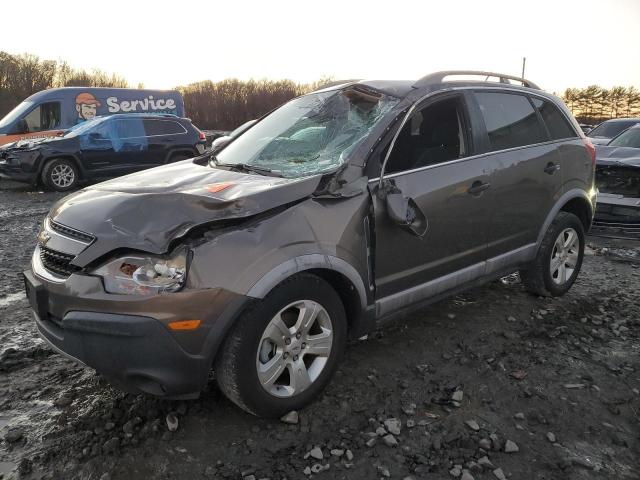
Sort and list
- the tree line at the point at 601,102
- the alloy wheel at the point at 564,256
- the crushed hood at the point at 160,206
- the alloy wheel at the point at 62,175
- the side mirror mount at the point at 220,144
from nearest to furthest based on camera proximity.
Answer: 1. the crushed hood at the point at 160,206
2. the side mirror mount at the point at 220,144
3. the alloy wheel at the point at 564,256
4. the alloy wheel at the point at 62,175
5. the tree line at the point at 601,102

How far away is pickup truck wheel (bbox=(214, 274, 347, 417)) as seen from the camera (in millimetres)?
2430

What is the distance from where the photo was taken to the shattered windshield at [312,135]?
10.0 ft

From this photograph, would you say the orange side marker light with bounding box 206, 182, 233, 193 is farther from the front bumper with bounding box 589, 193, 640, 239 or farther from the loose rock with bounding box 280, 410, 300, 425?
the front bumper with bounding box 589, 193, 640, 239

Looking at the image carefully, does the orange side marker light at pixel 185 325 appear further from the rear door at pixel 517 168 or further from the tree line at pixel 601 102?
the tree line at pixel 601 102

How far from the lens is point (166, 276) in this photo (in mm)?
2314

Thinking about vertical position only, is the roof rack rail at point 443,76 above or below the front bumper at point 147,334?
above

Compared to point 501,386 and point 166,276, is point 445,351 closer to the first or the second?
point 501,386

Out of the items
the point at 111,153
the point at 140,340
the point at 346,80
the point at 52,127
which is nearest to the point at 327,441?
the point at 140,340

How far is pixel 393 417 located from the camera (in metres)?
2.77

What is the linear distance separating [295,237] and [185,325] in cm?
67

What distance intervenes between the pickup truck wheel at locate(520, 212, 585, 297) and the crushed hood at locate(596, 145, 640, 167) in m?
2.92

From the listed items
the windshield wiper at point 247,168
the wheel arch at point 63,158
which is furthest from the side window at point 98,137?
the windshield wiper at point 247,168

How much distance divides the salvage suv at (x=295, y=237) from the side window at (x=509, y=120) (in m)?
0.01

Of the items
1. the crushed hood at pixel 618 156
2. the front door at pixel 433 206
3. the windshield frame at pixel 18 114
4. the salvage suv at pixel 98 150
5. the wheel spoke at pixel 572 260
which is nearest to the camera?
the front door at pixel 433 206
